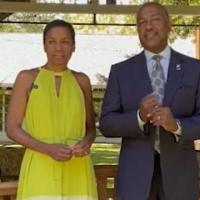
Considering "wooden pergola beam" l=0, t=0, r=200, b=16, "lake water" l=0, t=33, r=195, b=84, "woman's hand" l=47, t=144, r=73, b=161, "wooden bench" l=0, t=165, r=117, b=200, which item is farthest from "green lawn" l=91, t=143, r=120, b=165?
"woman's hand" l=47, t=144, r=73, b=161

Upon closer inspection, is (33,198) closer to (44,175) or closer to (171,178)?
(44,175)

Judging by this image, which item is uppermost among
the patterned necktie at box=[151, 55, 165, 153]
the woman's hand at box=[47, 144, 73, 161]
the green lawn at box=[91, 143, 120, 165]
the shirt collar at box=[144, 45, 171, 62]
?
the shirt collar at box=[144, 45, 171, 62]

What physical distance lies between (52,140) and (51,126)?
6 cm

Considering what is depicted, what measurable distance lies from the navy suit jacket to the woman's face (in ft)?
0.75

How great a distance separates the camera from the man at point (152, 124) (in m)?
2.40

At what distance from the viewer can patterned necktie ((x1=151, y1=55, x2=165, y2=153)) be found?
2.42 metres

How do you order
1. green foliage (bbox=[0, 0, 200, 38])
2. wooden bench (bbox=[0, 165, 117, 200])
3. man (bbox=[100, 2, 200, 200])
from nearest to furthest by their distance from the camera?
man (bbox=[100, 2, 200, 200])
wooden bench (bbox=[0, 165, 117, 200])
green foliage (bbox=[0, 0, 200, 38])

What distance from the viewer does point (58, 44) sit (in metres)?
2.42

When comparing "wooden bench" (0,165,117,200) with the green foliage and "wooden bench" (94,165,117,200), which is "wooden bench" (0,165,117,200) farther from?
the green foliage

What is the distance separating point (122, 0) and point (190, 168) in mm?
6342

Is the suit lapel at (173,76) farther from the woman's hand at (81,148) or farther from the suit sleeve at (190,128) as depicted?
A: the woman's hand at (81,148)

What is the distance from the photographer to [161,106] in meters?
2.30

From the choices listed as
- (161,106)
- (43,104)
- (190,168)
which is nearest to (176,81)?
(161,106)

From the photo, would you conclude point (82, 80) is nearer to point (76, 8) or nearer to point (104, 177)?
point (104, 177)
